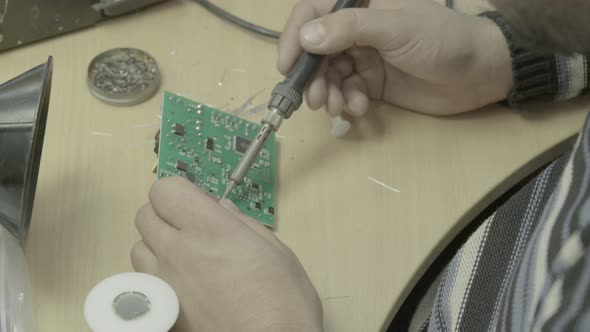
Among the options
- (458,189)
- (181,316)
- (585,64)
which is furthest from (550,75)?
(181,316)

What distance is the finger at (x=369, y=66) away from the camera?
32.8 inches

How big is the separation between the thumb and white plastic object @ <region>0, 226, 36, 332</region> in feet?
1.23

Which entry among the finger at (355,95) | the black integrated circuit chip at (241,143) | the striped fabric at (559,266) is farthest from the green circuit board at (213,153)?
the striped fabric at (559,266)

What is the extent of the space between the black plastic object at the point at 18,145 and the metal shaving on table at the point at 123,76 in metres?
0.17

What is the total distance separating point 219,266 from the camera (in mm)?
587

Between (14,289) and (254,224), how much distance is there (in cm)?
23

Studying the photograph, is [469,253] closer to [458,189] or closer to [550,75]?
→ [458,189]

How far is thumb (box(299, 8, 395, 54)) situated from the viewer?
743mm

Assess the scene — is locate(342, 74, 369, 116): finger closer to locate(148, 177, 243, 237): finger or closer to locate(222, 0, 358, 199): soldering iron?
locate(222, 0, 358, 199): soldering iron

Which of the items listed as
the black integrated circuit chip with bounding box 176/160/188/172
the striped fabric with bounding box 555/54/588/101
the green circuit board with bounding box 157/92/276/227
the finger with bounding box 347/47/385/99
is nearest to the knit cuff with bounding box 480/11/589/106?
the striped fabric with bounding box 555/54/588/101

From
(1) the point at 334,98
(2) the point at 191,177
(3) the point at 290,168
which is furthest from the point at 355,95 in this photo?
(2) the point at 191,177

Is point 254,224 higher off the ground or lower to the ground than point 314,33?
lower

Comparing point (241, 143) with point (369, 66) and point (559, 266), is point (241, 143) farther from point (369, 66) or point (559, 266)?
point (559, 266)

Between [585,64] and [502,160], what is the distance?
170mm
